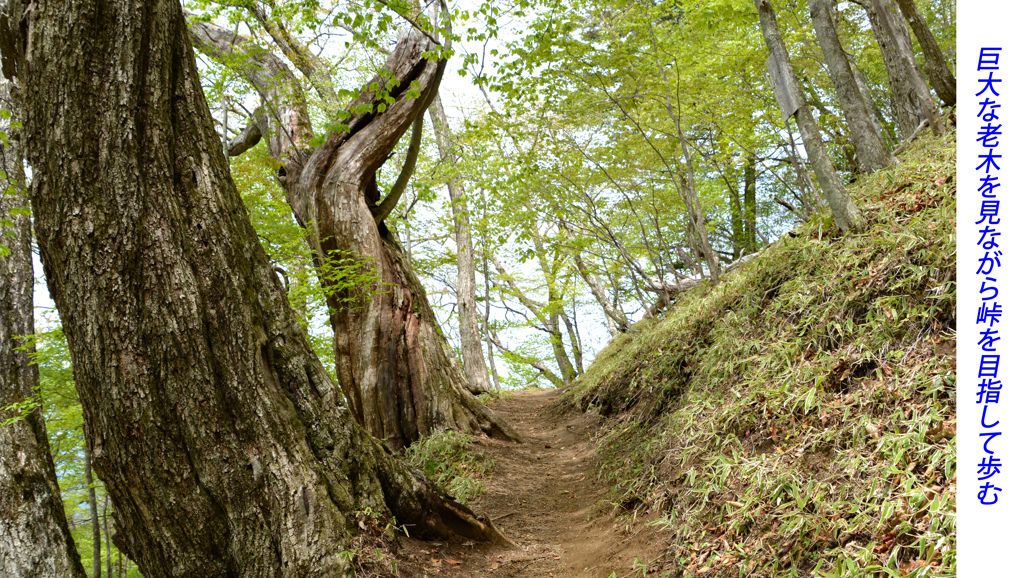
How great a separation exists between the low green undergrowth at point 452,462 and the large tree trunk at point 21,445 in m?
2.90

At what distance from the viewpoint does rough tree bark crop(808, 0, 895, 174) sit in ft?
16.3

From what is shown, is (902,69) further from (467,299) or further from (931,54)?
(467,299)

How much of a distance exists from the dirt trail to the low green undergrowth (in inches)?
5.0

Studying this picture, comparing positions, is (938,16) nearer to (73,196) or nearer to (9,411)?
(73,196)

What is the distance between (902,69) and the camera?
6000 mm

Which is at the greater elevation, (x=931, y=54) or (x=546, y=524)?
(x=931, y=54)

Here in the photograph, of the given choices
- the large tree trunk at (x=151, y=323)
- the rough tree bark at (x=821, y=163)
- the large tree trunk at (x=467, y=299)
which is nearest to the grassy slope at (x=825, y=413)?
the rough tree bark at (x=821, y=163)

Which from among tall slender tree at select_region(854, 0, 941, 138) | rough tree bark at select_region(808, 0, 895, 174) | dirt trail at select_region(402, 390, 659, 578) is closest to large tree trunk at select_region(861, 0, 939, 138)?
tall slender tree at select_region(854, 0, 941, 138)

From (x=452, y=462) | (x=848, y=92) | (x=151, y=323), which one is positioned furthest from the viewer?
(x=452, y=462)

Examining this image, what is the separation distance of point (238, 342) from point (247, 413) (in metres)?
0.34

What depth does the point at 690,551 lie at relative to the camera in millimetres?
2889

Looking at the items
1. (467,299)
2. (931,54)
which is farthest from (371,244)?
(931,54)

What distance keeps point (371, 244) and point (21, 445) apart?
11.5 feet

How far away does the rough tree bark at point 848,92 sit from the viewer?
4982 millimetres
